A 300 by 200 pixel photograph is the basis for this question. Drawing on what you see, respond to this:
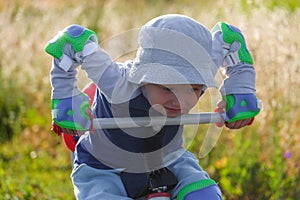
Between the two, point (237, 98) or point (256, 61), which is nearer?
point (237, 98)

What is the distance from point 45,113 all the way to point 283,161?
90.7 inches

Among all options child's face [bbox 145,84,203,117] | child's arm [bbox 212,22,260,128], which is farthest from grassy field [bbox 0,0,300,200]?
child's face [bbox 145,84,203,117]

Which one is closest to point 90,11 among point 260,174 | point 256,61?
point 256,61

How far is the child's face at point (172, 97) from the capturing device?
345cm

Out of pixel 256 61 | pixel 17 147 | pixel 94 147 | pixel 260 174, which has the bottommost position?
pixel 17 147

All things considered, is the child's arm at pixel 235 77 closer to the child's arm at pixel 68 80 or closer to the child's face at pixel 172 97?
the child's face at pixel 172 97

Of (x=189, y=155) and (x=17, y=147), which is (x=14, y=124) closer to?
(x=17, y=147)

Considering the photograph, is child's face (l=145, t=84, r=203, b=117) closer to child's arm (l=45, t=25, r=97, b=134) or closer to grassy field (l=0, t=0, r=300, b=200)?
child's arm (l=45, t=25, r=97, b=134)

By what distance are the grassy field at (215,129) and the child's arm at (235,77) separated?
12.6 inches

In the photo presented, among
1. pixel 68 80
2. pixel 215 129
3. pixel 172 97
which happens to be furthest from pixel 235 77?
pixel 68 80

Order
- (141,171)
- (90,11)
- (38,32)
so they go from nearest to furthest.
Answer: (141,171) → (38,32) → (90,11)

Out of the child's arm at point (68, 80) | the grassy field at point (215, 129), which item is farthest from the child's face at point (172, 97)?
the grassy field at point (215, 129)

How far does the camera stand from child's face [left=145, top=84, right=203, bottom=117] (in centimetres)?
345

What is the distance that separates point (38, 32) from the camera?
26.2ft
